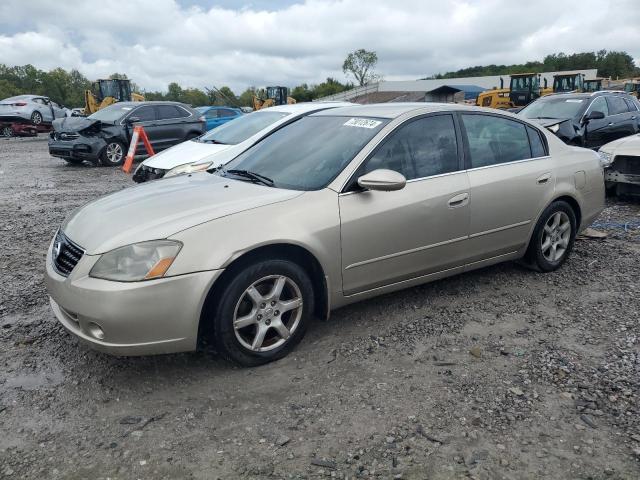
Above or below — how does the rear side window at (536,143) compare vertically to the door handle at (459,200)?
above

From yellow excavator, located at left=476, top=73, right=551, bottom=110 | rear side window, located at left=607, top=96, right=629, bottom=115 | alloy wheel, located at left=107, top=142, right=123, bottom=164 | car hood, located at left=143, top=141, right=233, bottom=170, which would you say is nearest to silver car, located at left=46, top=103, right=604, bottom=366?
car hood, located at left=143, top=141, right=233, bottom=170

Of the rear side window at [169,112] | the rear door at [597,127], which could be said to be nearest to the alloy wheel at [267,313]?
the rear door at [597,127]

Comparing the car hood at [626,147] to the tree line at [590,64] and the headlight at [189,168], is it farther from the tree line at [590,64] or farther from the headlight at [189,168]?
the tree line at [590,64]

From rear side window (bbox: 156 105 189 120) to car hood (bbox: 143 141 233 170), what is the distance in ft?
18.4

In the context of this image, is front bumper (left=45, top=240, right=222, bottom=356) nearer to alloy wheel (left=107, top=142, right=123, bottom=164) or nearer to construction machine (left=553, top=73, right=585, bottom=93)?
alloy wheel (left=107, top=142, right=123, bottom=164)

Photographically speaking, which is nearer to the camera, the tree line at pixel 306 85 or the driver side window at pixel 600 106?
the driver side window at pixel 600 106

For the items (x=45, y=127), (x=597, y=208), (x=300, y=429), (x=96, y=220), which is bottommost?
(x=300, y=429)

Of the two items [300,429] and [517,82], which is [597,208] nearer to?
[300,429]

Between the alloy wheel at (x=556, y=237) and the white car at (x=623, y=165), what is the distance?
319cm

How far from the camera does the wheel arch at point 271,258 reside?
3080mm

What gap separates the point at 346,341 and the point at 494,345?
0.99 m

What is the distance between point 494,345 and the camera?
3562 millimetres

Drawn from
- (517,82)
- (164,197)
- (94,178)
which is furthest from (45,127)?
(164,197)

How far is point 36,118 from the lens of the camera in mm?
23969
